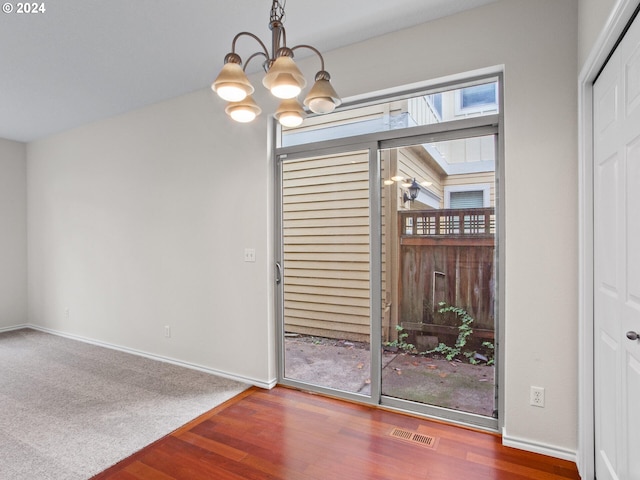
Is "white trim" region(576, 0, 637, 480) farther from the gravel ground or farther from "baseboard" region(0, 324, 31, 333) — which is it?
"baseboard" region(0, 324, 31, 333)

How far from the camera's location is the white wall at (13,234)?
16.4 feet

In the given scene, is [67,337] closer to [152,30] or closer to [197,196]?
[197,196]

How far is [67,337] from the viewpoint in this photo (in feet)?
15.4

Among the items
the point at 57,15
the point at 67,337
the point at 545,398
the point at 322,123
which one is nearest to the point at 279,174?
the point at 322,123

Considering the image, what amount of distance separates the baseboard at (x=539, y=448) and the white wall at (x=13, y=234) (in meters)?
6.17

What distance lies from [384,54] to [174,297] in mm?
2912

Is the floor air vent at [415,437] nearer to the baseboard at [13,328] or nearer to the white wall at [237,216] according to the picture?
the white wall at [237,216]

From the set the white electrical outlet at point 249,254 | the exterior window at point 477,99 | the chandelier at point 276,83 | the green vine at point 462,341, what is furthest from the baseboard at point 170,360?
the exterior window at point 477,99

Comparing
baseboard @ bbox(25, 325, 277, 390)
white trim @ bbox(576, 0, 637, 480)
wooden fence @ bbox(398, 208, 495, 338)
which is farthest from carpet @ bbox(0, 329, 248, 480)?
white trim @ bbox(576, 0, 637, 480)

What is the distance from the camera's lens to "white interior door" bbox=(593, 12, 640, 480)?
4.62ft

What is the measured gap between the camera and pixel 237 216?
3.27 m

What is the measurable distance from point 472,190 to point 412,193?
16.6 inches

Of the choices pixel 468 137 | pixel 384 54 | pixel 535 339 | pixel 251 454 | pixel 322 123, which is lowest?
pixel 251 454

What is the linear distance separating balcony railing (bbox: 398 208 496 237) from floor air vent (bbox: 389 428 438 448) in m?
1.33
